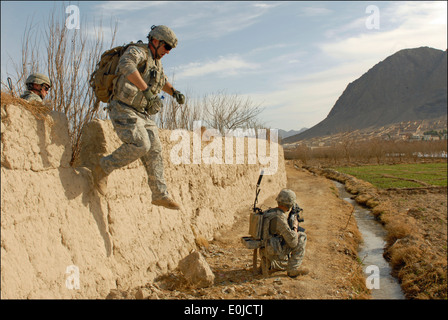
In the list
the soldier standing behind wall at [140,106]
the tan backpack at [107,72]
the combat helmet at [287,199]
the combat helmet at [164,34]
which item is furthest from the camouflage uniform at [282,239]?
the tan backpack at [107,72]

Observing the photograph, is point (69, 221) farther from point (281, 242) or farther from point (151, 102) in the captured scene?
point (281, 242)

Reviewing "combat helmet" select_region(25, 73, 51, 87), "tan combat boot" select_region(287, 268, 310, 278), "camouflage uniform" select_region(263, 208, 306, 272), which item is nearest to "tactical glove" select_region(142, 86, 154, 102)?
"combat helmet" select_region(25, 73, 51, 87)

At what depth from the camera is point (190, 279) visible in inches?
162

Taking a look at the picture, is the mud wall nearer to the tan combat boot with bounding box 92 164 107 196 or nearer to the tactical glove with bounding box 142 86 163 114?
the tan combat boot with bounding box 92 164 107 196

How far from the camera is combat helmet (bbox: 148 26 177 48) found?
3.43m

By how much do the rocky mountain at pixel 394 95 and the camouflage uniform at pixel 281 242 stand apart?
3477 inches

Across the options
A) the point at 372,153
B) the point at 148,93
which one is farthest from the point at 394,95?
the point at 148,93

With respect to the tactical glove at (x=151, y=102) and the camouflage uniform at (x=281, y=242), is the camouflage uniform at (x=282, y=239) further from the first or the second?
the tactical glove at (x=151, y=102)

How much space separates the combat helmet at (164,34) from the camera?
3.43 m

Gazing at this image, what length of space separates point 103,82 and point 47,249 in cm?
153

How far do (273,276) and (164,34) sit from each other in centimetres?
327

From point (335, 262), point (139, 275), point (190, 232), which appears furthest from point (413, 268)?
point (139, 275)

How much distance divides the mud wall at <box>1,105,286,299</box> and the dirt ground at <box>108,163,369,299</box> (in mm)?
309
